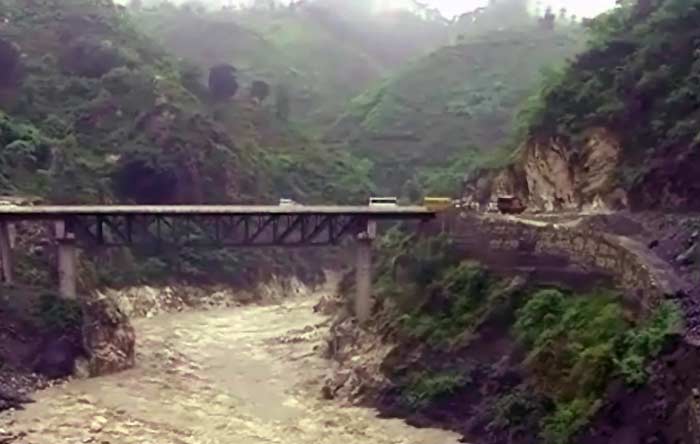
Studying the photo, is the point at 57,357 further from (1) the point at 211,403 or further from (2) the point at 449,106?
(2) the point at 449,106

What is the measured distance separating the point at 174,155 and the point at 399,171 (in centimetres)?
4205

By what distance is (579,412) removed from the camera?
122 ft

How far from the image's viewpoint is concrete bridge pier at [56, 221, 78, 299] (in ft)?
202

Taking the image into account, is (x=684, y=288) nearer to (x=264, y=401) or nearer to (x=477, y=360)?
(x=477, y=360)

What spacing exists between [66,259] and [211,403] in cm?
1574

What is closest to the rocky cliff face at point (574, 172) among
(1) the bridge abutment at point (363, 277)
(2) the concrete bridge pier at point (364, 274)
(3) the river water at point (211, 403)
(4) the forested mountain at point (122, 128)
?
(2) the concrete bridge pier at point (364, 274)

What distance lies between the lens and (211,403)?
51844 mm

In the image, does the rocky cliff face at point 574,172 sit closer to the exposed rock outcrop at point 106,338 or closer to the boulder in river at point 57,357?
the exposed rock outcrop at point 106,338

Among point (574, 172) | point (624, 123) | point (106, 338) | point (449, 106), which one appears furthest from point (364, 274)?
point (449, 106)

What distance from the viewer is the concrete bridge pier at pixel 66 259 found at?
61.6 meters

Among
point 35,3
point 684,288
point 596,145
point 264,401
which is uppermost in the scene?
point 35,3

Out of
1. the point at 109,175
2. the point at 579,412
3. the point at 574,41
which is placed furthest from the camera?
the point at 574,41

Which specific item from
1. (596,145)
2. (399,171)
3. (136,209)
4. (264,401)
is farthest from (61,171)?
(399,171)

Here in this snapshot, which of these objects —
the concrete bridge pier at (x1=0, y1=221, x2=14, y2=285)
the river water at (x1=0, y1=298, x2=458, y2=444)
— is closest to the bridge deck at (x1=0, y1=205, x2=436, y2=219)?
the concrete bridge pier at (x1=0, y1=221, x2=14, y2=285)
